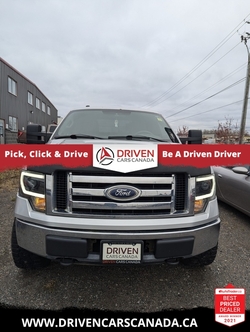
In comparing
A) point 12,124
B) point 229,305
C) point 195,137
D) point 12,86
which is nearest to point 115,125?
point 195,137

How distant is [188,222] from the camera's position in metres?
1.96

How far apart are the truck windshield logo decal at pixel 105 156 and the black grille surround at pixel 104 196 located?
0.10 metres

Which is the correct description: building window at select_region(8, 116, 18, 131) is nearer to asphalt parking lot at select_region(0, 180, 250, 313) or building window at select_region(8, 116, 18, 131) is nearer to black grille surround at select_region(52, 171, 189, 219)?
asphalt parking lot at select_region(0, 180, 250, 313)

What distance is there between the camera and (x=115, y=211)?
1.95m

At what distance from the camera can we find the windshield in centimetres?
295

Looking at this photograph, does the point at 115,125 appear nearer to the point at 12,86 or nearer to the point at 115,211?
the point at 115,211

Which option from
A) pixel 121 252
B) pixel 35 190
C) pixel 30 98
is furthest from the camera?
pixel 30 98

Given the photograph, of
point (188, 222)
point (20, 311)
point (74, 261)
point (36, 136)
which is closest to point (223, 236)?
point (188, 222)

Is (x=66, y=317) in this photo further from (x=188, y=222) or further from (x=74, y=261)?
(x=188, y=222)

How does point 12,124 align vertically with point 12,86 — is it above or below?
below

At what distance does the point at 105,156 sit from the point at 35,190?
0.69 m

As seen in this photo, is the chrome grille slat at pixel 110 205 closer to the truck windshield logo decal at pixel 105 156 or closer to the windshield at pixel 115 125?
the truck windshield logo decal at pixel 105 156

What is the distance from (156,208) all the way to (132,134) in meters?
1.33

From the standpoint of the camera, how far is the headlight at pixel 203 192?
2.05 meters
